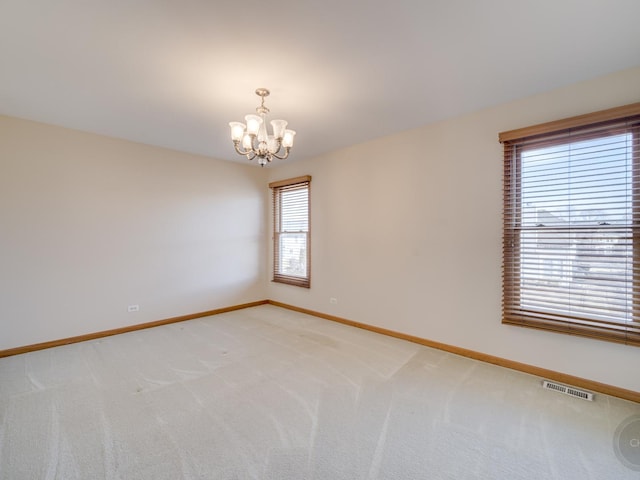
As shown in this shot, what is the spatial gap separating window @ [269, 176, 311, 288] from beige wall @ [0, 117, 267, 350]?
571 mm

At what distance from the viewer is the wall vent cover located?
2.33 meters

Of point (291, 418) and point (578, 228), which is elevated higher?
point (578, 228)

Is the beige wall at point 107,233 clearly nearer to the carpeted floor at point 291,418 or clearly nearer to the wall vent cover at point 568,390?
the carpeted floor at point 291,418

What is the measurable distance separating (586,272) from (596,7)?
6.38 ft

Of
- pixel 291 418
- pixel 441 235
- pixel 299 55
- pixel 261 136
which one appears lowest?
pixel 291 418

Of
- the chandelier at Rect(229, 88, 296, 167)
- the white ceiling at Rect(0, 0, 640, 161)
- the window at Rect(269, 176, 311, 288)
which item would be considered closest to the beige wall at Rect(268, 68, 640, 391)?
the white ceiling at Rect(0, 0, 640, 161)

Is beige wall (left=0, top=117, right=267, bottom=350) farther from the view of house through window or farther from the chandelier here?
the view of house through window

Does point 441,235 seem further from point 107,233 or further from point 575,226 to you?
point 107,233

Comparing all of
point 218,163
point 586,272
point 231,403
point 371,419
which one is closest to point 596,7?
point 586,272

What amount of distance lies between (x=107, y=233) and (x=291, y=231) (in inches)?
105

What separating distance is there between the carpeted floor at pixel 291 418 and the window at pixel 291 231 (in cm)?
194

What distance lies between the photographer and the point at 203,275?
473 centimetres

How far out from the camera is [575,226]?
99.3 inches

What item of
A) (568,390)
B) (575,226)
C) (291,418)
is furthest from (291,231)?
(568,390)
